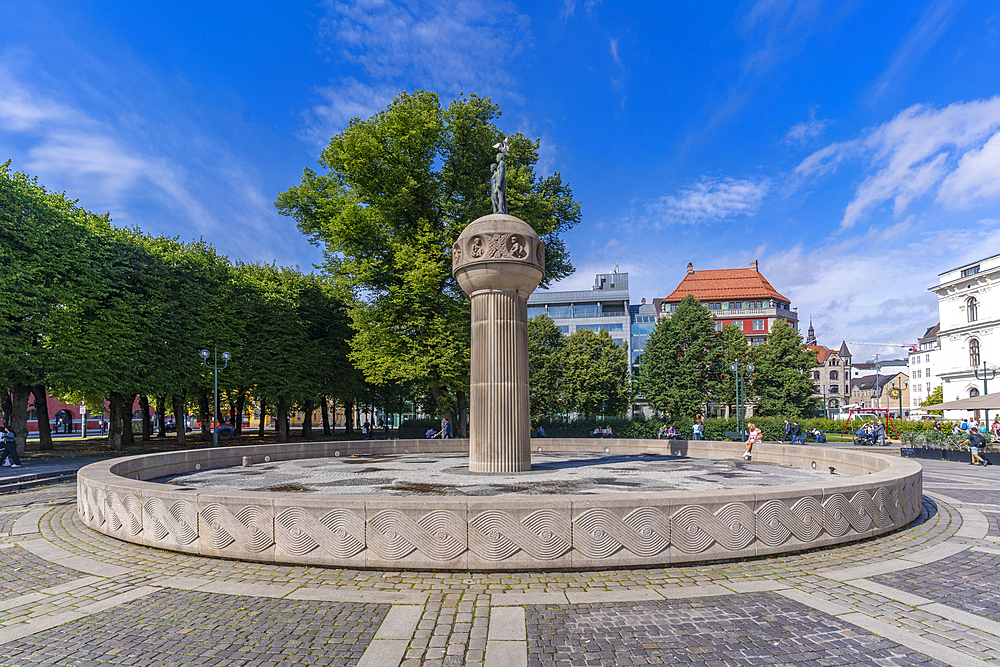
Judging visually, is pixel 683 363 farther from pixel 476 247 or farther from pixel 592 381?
pixel 476 247

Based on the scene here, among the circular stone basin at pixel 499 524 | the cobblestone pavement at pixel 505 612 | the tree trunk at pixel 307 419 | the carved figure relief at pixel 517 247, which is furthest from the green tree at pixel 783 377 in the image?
the cobblestone pavement at pixel 505 612

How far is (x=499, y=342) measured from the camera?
44.7 feet

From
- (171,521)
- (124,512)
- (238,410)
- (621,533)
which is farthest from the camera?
(238,410)

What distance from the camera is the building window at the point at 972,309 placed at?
222ft

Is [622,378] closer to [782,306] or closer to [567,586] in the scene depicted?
[567,586]

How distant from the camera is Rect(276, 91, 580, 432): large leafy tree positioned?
2588cm

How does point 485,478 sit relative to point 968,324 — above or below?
below

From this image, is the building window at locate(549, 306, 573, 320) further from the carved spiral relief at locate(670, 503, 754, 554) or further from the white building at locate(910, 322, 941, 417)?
the carved spiral relief at locate(670, 503, 754, 554)

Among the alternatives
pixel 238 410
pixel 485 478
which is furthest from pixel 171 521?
pixel 238 410

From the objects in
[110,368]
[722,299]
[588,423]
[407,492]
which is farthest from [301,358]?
[722,299]

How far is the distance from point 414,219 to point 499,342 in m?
16.1

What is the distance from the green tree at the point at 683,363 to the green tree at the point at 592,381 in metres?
2.65

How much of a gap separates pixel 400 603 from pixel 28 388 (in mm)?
33381

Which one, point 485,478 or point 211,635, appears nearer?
point 211,635
